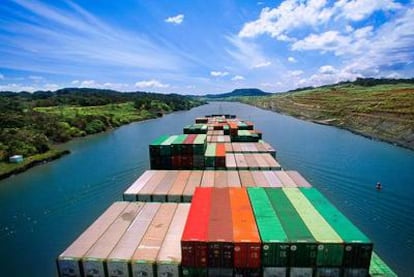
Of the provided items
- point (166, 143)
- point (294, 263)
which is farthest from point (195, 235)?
point (166, 143)

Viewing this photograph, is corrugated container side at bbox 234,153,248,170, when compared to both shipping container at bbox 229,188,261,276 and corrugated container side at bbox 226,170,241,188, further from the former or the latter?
shipping container at bbox 229,188,261,276

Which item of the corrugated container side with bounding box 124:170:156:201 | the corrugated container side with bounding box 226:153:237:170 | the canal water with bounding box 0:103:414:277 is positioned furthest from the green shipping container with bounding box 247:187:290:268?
the corrugated container side with bounding box 226:153:237:170

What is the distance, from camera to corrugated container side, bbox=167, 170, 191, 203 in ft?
73.1

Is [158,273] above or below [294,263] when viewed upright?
below

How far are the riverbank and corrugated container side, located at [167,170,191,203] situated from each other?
2940 cm

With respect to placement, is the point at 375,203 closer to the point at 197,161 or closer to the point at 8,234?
the point at 197,161

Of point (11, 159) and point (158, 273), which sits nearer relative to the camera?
point (158, 273)

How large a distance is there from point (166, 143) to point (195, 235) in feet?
61.9

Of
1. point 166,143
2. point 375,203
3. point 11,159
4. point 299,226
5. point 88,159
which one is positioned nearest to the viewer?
point 299,226

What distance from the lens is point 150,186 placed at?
80.5 ft

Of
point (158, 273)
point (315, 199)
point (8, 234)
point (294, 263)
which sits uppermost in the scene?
point (315, 199)

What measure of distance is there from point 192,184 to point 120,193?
12.9 meters

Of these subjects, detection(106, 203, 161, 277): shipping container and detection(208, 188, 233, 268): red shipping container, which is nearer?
detection(208, 188, 233, 268): red shipping container

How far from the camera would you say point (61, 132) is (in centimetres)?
6838
